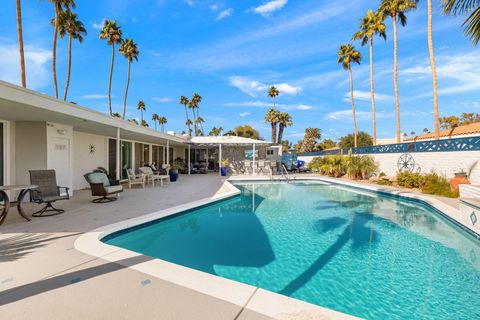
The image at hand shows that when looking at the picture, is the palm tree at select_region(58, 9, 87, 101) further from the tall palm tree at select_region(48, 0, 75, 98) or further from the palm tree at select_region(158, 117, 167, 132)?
the palm tree at select_region(158, 117, 167, 132)

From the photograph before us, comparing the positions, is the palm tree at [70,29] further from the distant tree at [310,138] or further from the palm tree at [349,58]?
the distant tree at [310,138]

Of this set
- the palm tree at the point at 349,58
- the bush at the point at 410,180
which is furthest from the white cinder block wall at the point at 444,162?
the palm tree at the point at 349,58

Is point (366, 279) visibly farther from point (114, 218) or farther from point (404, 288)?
point (114, 218)

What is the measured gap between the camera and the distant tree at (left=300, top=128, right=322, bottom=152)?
42197mm

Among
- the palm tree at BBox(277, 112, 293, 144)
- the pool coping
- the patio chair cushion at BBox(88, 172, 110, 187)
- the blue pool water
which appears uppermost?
the palm tree at BBox(277, 112, 293, 144)

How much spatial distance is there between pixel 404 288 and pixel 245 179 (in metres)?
11.6

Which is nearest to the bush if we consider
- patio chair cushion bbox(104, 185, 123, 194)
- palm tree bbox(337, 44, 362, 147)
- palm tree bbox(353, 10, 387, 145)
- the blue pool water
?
the blue pool water

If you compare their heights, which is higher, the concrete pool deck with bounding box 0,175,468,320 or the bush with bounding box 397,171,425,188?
the bush with bounding box 397,171,425,188

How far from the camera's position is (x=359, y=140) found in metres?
38.7

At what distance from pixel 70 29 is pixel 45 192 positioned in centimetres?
1697

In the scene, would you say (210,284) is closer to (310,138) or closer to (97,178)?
(97,178)

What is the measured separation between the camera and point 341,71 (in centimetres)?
2272

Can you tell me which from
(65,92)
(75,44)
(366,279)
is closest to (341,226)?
(366,279)

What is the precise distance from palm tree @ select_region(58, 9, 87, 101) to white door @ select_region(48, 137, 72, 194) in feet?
40.6
